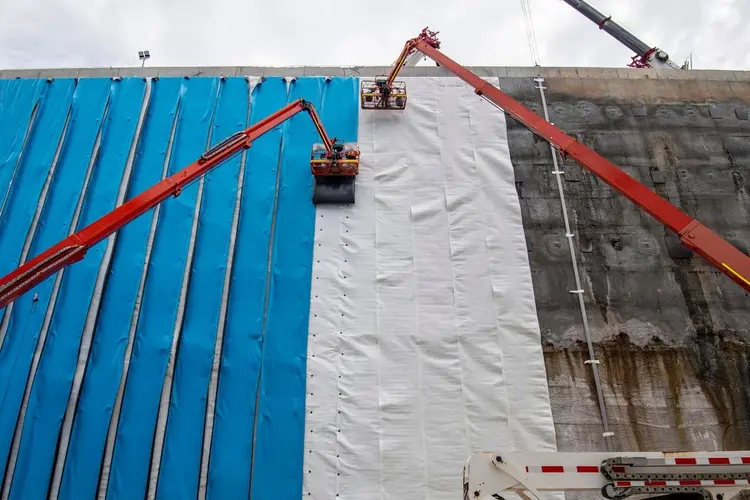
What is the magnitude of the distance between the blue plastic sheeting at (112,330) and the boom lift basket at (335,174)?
452 centimetres

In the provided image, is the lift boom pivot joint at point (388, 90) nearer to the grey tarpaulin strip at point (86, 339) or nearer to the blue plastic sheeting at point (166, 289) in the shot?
the blue plastic sheeting at point (166, 289)

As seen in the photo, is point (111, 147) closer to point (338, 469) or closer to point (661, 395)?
point (338, 469)

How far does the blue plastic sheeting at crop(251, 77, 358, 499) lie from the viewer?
443 inches

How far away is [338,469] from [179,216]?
25.3ft

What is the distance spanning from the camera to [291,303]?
12.8 m

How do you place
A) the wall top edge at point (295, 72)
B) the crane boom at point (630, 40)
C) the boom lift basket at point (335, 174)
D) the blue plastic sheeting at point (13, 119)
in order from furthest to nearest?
the crane boom at point (630, 40), the wall top edge at point (295, 72), the blue plastic sheeting at point (13, 119), the boom lift basket at point (335, 174)

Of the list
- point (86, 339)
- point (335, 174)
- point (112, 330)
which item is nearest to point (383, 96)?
point (335, 174)

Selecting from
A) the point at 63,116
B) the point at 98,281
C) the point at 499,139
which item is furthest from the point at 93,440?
the point at 499,139

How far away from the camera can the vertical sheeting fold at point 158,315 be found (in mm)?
11164

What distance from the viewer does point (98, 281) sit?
12883 mm

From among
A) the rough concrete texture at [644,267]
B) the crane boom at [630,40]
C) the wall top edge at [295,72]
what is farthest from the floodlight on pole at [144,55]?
the crane boom at [630,40]

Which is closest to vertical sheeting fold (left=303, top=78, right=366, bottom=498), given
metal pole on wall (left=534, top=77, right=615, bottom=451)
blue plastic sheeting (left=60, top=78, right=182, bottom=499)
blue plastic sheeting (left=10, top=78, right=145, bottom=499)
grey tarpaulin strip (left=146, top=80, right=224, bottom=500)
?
grey tarpaulin strip (left=146, top=80, right=224, bottom=500)

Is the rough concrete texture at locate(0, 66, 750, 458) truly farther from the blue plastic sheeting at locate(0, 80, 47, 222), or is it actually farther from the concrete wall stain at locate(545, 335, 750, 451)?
the blue plastic sheeting at locate(0, 80, 47, 222)

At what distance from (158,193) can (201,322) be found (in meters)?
3.41
